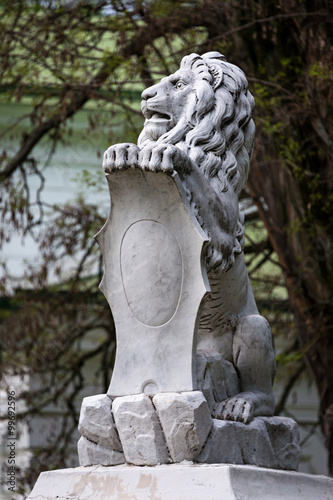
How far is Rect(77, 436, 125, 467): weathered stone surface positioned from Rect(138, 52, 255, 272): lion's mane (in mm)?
922

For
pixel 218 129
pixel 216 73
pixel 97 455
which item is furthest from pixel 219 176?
pixel 97 455

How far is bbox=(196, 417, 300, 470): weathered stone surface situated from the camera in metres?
3.79

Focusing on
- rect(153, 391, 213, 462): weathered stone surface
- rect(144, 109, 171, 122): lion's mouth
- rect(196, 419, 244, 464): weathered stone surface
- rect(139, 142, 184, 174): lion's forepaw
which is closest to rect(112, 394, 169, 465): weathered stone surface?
rect(153, 391, 213, 462): weathered stone surface

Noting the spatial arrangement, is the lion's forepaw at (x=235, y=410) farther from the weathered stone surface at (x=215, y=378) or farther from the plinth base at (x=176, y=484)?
the plinth base at (x=176, y=484)

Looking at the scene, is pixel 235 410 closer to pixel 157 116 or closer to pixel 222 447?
pixel 222 447

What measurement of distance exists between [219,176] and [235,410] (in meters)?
1.05

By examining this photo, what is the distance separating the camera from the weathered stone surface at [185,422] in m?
3.70

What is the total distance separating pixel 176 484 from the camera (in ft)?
11.8

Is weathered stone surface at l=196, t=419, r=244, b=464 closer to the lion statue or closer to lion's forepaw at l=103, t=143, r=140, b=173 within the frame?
the lion statue

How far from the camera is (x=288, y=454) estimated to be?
14.0 ft

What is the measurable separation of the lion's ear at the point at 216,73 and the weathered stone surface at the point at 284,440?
1579 millimetres

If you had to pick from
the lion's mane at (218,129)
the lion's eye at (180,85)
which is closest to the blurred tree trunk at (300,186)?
the lion's mane at (218,129)

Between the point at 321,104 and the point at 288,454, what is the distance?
3.75m

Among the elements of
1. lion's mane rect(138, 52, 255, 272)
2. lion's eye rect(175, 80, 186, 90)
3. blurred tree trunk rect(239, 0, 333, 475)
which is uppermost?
lion's eye rect(175, 80, 186, 90)
